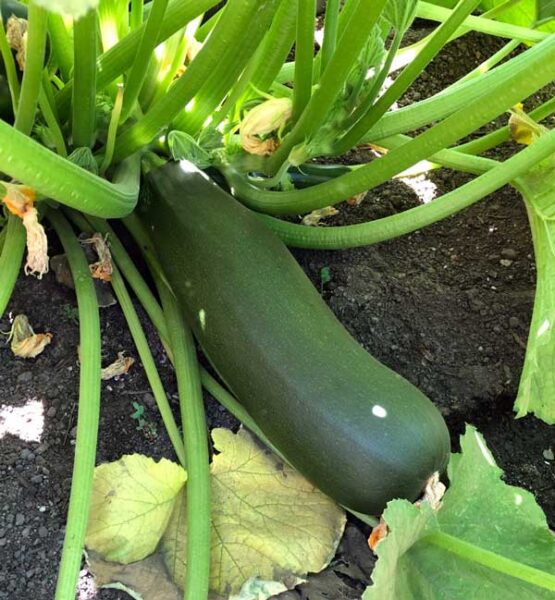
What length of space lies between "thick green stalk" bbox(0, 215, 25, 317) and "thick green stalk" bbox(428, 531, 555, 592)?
777 mm

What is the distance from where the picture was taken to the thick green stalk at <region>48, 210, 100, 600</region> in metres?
1.22

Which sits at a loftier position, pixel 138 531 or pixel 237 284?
pixel 237 284

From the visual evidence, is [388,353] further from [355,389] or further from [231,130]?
[231,130]

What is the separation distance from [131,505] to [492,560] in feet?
2.03

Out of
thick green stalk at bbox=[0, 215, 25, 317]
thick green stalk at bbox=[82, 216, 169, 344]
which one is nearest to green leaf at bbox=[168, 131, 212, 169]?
thick green stalk at bbox=[82, 216, 169, 344]

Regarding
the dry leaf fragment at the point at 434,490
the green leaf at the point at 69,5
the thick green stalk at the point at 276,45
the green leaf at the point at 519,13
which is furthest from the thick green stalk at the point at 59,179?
the green leaf at the point at 519,13

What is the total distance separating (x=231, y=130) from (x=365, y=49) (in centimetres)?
38

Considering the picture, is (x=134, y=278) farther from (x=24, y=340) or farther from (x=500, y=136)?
(x=500, y=136)

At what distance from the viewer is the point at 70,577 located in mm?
1196

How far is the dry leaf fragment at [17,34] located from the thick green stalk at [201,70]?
23cm

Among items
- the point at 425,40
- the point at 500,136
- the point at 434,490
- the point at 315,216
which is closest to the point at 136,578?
the point at 434,490

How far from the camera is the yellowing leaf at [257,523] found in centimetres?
143

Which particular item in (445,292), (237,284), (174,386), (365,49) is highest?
(365,49)

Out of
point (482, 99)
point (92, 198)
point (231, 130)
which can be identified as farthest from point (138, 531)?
point (482, 99)
